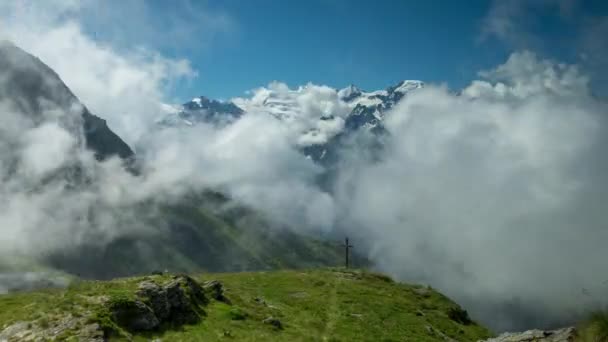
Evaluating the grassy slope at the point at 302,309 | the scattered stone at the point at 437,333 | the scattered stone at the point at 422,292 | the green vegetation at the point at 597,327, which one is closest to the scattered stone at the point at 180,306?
the grassy slope at the point at 302,309

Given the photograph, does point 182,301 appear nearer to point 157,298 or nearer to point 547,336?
point 157,298

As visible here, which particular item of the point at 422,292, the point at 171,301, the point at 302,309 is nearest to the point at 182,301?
the point at 171,301

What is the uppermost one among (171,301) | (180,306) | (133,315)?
(171,301)

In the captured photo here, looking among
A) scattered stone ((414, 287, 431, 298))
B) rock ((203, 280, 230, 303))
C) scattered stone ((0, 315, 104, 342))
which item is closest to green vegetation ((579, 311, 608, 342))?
scattered stone ((0, 315, 104, 342))

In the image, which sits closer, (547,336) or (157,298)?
(547,336)

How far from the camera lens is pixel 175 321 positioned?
4506cm

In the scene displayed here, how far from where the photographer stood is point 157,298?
150 feet

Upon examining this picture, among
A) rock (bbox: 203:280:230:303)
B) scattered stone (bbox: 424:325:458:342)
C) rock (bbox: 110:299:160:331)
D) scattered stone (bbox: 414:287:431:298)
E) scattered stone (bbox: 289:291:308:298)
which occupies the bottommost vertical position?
rock (bbox: 110:299:160:331)

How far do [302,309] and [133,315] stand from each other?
103 ft

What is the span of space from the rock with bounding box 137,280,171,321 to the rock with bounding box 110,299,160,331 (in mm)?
1746

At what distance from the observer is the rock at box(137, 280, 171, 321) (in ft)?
146

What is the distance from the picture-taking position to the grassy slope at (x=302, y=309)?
41.2 meters

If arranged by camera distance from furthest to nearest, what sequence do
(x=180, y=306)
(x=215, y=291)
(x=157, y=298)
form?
(x=215, y=291), (x=180, y=306), (x=157, y=298)

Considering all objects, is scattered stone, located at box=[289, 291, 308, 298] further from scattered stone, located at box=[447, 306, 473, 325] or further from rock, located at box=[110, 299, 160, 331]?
rock, located at box=[110, 299, 160, 331]
